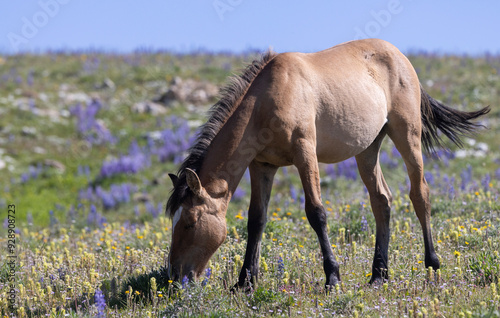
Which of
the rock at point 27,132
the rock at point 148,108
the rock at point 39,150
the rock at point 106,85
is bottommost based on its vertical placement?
the rock at point 39,150

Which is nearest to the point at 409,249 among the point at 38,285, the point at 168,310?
Result: the point at 168,310

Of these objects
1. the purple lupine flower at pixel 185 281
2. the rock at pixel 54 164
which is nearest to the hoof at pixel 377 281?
the purple lupine flower at pixel 185 281

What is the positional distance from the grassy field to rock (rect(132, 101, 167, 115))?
9 cm

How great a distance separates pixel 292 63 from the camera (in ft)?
17.7

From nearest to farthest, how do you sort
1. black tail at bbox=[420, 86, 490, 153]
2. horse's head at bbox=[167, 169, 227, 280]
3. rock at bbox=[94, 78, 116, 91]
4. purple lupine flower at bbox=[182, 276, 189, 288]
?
purple lupine flower at bbox=[182, 276, 189, 288], horse's head at bbox=[167, 169, 227, 280], black tail at bbox=[420, 86, 490, 153], rock at bbox=[94, 78, 116, 91]

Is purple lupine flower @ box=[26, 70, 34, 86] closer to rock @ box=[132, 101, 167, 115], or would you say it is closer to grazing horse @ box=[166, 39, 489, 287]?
rock @ box=[132, 101, 167, 115]

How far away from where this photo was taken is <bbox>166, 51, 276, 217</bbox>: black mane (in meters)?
5.01

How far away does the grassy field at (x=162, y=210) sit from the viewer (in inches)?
184

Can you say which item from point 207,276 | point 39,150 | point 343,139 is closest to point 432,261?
point 343,139

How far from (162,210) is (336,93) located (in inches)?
290

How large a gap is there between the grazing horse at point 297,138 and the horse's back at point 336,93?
1 cm

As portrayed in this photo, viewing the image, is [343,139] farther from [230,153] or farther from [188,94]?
[188,94]

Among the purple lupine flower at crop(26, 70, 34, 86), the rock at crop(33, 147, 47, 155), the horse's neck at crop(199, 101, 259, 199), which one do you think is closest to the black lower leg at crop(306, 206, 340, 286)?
the horse's neck at crop(199, 101, 259, 199)

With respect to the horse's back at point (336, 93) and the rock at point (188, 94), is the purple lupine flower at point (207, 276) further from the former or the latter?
the rock at point (188, 94)
